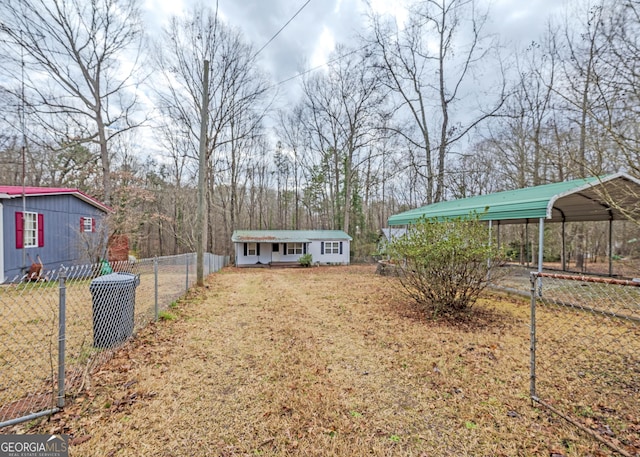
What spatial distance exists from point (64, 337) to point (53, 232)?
36.0 feet

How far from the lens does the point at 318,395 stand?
293 cm

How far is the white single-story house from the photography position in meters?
20.0

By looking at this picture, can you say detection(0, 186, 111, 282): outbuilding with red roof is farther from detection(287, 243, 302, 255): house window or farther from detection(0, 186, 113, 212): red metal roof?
detection(287, 243, 302, 255): house window

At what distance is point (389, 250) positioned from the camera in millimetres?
6547

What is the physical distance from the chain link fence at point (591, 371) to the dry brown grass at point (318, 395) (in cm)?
23

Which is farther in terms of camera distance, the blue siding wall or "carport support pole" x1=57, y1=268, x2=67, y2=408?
the blue siding wall

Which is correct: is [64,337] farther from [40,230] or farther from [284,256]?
[284,256]

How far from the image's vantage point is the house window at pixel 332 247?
21250 millimetres

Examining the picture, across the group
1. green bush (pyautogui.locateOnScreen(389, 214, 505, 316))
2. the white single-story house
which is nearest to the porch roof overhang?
the white single-story house

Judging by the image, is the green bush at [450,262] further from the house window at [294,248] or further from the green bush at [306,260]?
the house window at [294,248]

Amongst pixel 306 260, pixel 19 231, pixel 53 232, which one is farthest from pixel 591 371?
pixel 306 260

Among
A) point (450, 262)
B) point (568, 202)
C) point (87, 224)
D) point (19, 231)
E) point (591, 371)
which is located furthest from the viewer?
point (87, 224)

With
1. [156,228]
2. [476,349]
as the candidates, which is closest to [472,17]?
[476,349]

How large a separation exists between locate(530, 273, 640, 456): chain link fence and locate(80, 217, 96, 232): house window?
15.5 metres
